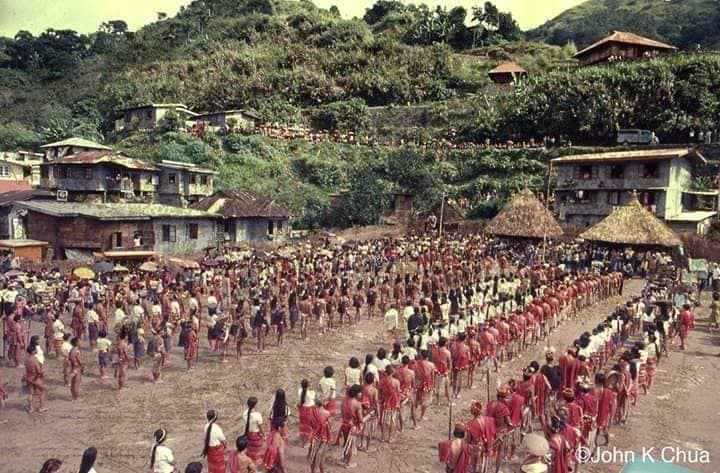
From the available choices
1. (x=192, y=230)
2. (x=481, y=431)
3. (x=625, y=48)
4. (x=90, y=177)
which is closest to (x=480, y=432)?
(x=481, y=431)

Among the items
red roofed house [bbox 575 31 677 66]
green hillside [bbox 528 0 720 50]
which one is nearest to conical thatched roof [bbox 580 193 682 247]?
red roofed house [bbox 575 31 677 66]

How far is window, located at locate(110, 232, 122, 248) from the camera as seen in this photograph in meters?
29.8

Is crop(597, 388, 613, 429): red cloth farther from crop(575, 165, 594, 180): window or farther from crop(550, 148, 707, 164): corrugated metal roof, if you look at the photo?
crop(575, 165, 594, 180): window

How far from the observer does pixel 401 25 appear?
8562cm

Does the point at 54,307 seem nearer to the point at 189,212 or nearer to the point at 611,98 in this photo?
the point at 189,212

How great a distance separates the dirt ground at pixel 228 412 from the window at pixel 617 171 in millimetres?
20891

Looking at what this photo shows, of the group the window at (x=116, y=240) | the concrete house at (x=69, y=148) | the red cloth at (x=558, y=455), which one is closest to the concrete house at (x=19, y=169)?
the concrete house at (x=69, y=148)

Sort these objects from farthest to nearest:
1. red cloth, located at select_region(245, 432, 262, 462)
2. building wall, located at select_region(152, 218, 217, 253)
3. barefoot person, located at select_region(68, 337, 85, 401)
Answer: building wall, located at select_region(152, 218, 217, 253) < barefoot person, located at select_region(68, 337, 85, 401) < red cloth, located at select_region(245, 432, 262, 462)

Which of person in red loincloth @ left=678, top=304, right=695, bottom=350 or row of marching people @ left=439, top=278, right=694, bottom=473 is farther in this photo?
person in red loincloth @ left=678, top=304, right=695, bottom=350

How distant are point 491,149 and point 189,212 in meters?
27.6

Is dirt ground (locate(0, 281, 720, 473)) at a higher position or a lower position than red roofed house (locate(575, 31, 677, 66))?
lower

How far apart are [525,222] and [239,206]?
1780 centimetres

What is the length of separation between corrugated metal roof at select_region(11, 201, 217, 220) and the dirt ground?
15227 mm

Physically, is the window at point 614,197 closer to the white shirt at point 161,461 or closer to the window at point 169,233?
the window at point 169,233
